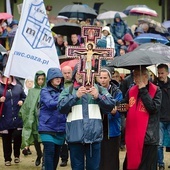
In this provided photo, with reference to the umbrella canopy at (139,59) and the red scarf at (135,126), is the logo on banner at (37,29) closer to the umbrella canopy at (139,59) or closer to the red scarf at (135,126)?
the umbrella canopy at (139,59)

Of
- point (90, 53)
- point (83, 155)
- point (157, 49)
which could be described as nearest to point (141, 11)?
point (157, 49)

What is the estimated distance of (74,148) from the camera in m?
8.87

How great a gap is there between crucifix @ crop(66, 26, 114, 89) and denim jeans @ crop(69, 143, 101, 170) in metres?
0.89

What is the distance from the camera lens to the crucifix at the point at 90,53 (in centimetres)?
886

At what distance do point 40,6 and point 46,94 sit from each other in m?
2.26

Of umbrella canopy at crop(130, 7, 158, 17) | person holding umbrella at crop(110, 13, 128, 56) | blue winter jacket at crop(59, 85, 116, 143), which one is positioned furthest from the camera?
umbrella canopy at crop(130, 7, 158, 17)

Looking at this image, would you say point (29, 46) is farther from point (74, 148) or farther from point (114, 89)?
point (74, 148)

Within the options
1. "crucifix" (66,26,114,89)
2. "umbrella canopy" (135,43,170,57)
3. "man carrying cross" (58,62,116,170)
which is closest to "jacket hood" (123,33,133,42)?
"umbrella canopy" (135,43,170,57)

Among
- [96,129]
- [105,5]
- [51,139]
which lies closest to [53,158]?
[51,139]

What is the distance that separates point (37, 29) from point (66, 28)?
247 inches

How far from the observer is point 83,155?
8.95 m

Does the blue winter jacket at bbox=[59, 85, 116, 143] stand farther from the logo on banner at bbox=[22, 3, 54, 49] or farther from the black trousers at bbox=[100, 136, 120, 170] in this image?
the logo on banner at bbox=[22, 3, 54, 49]

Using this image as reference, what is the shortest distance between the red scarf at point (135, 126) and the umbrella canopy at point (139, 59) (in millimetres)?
345

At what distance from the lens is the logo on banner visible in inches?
461
